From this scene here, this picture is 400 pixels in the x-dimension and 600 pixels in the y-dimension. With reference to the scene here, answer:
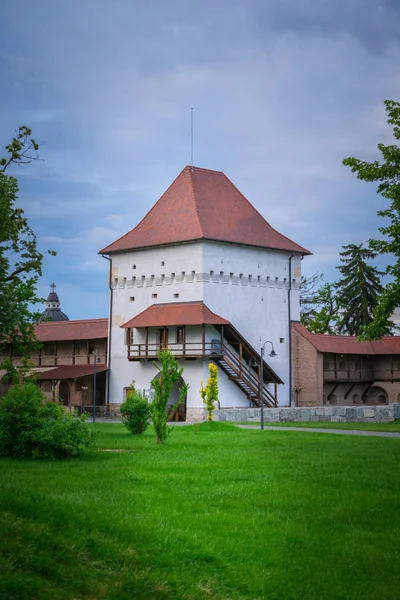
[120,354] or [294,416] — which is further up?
[120,354]

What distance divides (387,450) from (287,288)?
29459 mm

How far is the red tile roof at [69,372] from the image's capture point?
153 feet

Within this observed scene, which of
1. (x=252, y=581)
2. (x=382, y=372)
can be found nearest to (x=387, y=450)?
(x=252, y=581)

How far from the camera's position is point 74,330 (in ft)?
167

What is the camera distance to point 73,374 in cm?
4669

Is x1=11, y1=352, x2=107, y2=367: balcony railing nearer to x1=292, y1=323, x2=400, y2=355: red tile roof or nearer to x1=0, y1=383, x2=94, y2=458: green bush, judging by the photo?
x1=292, y1=323, x2=400, y2=355: red tile roof

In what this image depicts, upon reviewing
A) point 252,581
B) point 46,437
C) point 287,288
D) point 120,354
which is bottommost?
point 252,581

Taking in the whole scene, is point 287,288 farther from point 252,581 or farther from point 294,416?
point 252,581

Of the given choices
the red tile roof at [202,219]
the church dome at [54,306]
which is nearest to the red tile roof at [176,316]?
the red tile roof at [202,219]

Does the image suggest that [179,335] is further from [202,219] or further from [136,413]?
[136,413]

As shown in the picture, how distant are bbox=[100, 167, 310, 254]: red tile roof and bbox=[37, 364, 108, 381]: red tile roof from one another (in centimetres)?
694

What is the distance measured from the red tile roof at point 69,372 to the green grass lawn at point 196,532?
32.6 m

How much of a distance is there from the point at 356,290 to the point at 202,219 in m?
22.9

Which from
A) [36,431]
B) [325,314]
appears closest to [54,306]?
[325,314]
